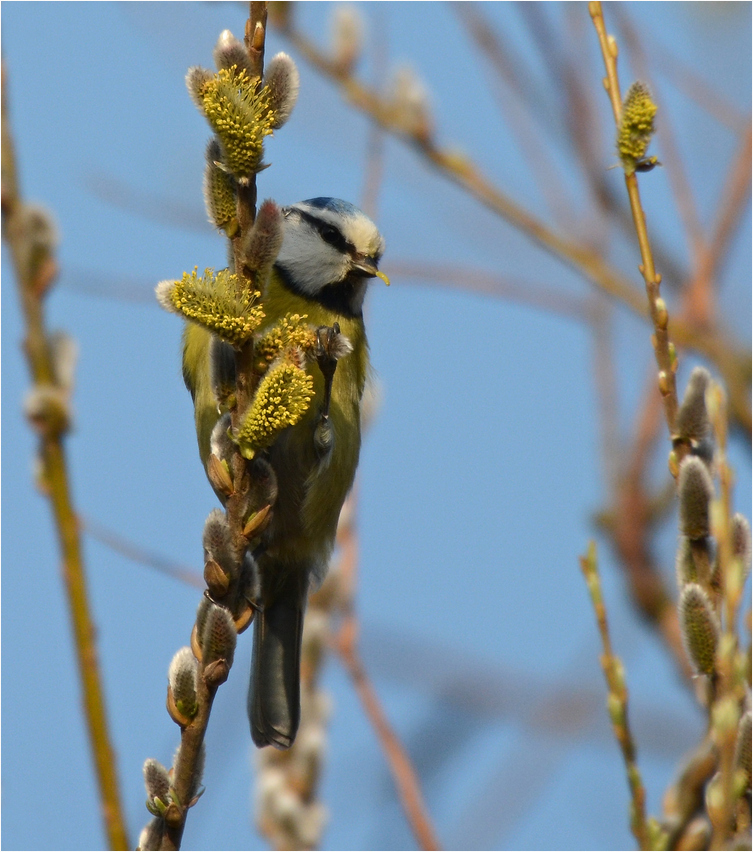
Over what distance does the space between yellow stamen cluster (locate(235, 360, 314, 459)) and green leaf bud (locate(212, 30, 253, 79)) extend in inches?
14.4

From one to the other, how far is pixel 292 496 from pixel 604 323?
139 cm

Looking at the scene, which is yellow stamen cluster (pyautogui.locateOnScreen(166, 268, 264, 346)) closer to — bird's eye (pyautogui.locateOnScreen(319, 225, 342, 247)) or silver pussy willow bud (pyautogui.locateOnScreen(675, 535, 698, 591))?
silver pussy willow bud (pyautogui.locateOnScreen(675, 535, 698, 591))

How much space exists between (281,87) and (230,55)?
77 mm

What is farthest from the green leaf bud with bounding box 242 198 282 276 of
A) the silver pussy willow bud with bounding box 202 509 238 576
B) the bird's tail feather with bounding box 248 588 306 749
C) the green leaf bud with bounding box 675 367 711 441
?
the bird's tail feather with bounding box 248 588 306 749

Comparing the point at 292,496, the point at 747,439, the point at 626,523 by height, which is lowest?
the point at 747,439

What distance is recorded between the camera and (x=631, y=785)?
111 cm

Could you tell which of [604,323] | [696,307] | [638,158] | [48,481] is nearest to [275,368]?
[48,481]

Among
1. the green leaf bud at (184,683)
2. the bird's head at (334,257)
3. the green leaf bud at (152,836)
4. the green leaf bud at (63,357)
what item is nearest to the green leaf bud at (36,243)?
the green leaf bud at (63,357)

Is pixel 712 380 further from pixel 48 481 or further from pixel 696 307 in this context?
pixel 696 307

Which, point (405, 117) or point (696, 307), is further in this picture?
point (696, 307)

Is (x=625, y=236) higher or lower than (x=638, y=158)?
higher

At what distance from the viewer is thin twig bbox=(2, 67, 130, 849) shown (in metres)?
1.26

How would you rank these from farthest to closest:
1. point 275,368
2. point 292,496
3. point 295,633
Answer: point 295,633 < point 292,496 < point 275,368

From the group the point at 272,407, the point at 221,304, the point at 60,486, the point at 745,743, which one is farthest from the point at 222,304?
the point at 745,743
